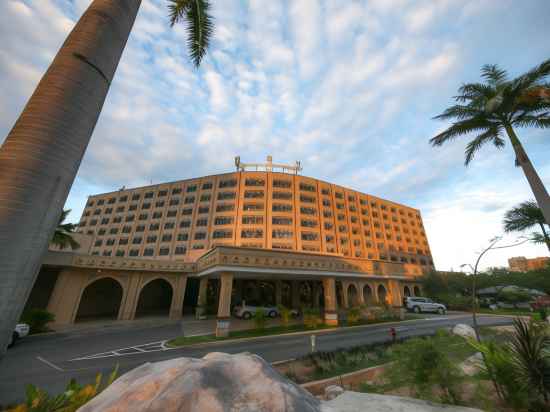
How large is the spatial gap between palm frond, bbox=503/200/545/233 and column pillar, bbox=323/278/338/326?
22549 mm

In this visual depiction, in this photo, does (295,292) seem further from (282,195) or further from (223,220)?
(282,195)

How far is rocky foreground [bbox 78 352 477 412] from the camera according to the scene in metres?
2.10

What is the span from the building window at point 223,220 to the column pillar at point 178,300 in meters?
16.2

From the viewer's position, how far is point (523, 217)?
2438cm

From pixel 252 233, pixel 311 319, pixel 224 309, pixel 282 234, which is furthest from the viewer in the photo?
pixel 282 234

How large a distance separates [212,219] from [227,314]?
2691cm

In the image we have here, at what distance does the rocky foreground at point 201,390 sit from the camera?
2.10 metres

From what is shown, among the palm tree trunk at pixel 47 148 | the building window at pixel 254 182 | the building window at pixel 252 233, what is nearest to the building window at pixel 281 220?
the building window at pixel 252 233

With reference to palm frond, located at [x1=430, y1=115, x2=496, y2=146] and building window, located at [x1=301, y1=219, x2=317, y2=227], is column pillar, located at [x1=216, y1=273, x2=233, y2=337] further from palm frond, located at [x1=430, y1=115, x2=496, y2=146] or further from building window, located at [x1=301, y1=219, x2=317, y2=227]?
building window, located at [x1=301, y1=219, x2=317, y2=227]

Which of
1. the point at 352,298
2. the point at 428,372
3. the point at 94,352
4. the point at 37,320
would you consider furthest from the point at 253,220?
the point at 428,372

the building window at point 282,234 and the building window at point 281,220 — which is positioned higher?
the building window at point 281,220

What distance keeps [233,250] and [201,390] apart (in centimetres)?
1576

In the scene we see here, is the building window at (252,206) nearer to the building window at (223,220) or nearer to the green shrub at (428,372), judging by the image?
the building window at (223,220)

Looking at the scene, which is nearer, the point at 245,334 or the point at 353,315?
the point at 245,334
